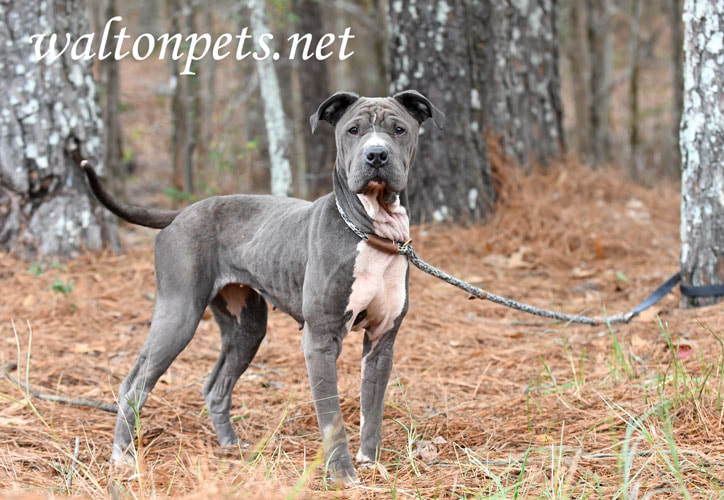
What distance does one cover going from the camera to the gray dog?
350 cm

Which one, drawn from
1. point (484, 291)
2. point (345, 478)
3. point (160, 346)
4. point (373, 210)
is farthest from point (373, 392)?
point (160, 346)

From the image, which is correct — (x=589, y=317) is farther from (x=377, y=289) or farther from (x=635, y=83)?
(x=635, y=83)

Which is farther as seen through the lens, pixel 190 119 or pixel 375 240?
pixel 190 119

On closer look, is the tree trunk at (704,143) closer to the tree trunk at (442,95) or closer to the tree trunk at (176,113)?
the tree trunk at (442,95)

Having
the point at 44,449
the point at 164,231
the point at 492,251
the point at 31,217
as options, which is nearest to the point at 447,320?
the point at 492,251

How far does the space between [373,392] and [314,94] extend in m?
7.68

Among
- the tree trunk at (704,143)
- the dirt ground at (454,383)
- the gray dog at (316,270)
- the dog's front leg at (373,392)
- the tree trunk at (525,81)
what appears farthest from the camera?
the tree trunk at (525,81)

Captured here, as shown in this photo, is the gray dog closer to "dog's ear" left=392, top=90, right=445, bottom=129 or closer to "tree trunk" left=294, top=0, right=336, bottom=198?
"dog's ear" left=392, top=90, right=445, bottom=129

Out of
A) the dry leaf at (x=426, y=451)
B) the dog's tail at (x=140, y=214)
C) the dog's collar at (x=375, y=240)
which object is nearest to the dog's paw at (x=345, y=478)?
the dry leaf at (x=426, y=451)

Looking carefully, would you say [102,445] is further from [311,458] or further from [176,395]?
[311,458]

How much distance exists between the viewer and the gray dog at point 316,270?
3498mm

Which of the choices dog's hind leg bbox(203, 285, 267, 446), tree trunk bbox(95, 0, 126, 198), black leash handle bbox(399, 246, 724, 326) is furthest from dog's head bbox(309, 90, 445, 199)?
tree trunk bbox(95, 0, 126, 198)

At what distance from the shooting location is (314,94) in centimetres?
1085

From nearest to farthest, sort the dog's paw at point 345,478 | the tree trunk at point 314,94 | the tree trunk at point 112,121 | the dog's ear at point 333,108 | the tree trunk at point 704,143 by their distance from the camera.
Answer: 1. the dog's paw at point 345,478
2. the dog's ear at point 333,108
3. the tree trunk at point 704,143
4. the tree trunk at point 112,121
5. the tree trunk at point 314,94
